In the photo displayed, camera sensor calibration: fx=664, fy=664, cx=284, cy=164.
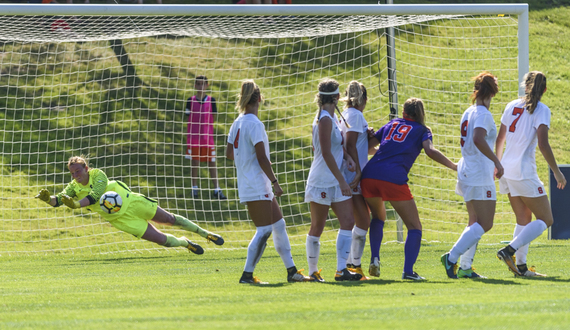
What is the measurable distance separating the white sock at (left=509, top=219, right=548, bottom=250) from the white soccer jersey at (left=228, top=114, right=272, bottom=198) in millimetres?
2327

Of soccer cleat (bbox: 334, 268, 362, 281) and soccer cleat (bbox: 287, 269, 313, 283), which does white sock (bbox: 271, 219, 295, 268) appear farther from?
soccer cleat (bbox: 334, 268, 362, 281)

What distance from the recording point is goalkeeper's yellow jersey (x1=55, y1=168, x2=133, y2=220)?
8539 millimetres

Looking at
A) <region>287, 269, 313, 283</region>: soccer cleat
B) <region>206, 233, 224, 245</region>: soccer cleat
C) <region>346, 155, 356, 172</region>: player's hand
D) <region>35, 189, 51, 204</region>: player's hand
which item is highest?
<region>346, 155, 356, 172</region>: player's hand

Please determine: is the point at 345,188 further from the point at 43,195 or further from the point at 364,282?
the point at 43,195

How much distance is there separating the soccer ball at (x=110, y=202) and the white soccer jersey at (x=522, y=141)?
4814mm

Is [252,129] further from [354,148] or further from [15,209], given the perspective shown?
[15,209]

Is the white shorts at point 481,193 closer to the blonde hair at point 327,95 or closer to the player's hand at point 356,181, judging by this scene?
the player's hand at point 356,181

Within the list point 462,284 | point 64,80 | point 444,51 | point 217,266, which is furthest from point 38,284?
point 444,51

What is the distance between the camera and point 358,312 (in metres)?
4.36

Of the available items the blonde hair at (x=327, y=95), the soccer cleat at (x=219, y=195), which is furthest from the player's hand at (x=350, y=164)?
the soccer cleat at (x=219, y=195)

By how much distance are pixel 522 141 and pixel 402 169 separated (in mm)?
1161

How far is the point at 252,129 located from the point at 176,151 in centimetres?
793

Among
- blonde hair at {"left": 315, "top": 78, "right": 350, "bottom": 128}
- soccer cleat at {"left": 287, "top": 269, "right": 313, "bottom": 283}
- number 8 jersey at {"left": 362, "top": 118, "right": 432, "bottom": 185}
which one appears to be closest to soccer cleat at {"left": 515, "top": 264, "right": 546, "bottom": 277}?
number 8 jersey at {"left": 362, "top": 118, "right": 432, "bottom": 185}

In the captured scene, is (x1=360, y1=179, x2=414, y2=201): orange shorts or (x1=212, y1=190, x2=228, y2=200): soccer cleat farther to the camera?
(x1=212, y1=190, x2=228, y2=200): soccer cleat
